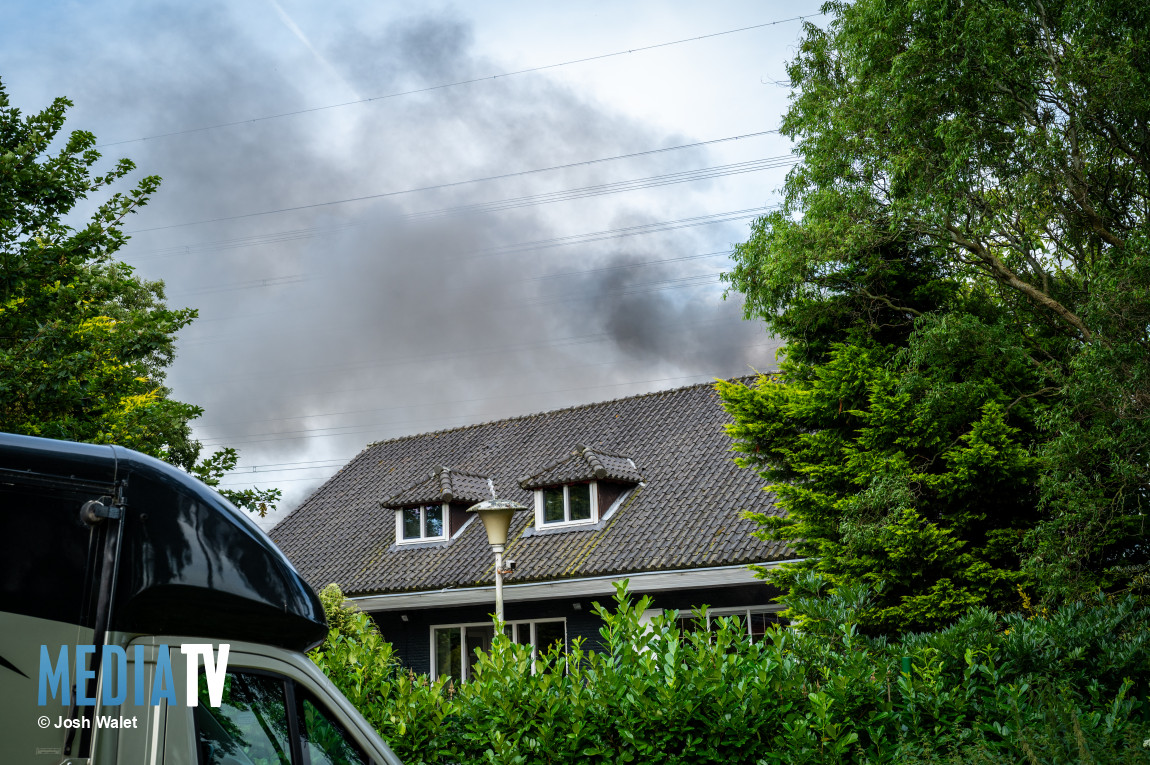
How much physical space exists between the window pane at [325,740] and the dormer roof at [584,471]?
52.5 feet

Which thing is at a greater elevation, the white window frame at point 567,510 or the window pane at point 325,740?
the white window frame at point 567,510

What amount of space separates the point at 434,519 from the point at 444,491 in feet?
3.21

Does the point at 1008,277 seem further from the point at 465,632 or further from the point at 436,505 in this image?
the point at 436,505

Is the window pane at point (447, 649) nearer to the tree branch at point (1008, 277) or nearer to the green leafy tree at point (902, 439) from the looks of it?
the green leafy tree at point (902, 439)

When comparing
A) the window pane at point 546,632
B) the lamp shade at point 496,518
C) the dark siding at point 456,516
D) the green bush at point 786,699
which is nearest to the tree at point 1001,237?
the green bush at point 786,699

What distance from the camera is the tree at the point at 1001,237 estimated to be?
10.3 m

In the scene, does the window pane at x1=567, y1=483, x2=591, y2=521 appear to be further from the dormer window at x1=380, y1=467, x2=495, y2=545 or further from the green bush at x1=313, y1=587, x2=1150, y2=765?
the green bush at x1=313, y1=587, x2=1150, y2=765

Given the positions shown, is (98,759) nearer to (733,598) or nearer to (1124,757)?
(1124,757)

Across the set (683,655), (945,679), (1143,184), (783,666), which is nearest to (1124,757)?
(945,679)

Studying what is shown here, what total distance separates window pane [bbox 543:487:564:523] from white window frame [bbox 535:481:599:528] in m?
0.10

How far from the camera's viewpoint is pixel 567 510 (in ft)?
66.1

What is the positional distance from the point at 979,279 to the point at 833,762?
1003cm

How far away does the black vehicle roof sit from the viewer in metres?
2.89

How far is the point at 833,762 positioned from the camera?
5609 mm
